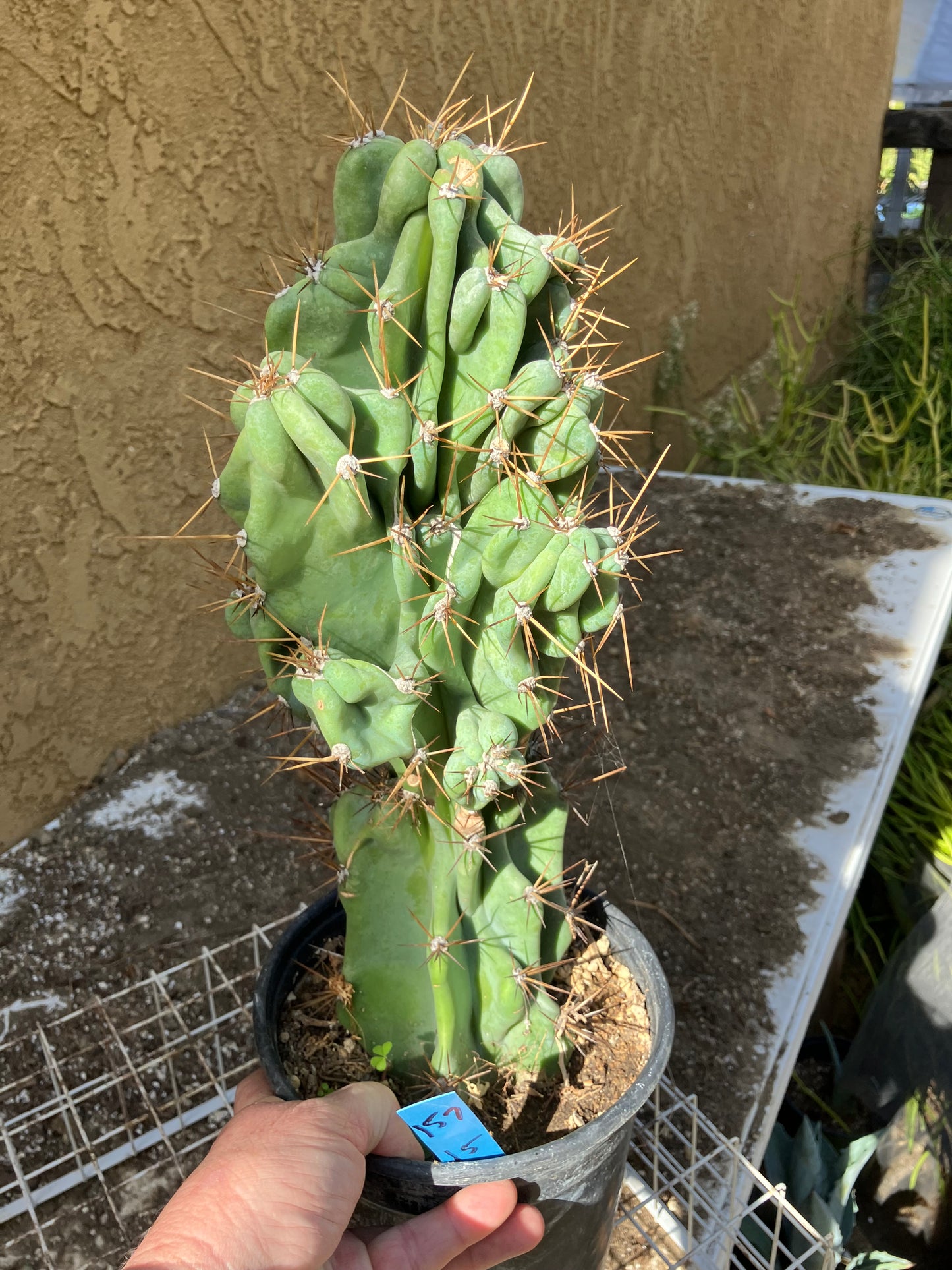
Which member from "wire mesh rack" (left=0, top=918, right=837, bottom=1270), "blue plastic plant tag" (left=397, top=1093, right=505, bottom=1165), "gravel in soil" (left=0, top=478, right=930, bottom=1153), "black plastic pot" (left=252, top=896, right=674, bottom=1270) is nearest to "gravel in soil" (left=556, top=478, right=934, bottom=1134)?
"gravel in soil" (left=0, top=478, right=930, bottom=1153)

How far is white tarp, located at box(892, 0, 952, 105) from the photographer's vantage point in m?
4.21

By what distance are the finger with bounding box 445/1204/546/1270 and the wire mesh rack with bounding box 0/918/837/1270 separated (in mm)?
246

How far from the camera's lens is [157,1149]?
114 cm

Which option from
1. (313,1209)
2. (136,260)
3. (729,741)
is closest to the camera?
(313,1209)

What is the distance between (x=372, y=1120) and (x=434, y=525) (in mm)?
445

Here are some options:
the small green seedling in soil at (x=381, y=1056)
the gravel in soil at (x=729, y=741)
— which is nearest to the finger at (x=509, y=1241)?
the small green seedling in soil at (x=381, y=1056)

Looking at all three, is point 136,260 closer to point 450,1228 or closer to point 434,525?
point 434,525

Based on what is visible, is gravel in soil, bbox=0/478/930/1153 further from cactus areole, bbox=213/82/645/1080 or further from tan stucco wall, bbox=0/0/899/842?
cactus areole, bbox=213/82/645/1080

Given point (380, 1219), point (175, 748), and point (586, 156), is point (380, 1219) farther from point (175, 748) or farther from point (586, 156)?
point (586, 156)

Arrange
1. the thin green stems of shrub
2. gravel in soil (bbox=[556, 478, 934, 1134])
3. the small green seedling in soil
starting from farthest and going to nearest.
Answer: the thin green stems of shrub, gravel in soil (bbox=[556, 478, 934, 1134]), the small green seedling in soil

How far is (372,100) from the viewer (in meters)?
1.87

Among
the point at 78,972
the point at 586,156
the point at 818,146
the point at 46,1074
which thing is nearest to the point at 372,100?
the point at 586,156

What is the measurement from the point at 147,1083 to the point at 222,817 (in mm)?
519

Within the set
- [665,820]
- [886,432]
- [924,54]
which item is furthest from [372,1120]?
[924,54]
